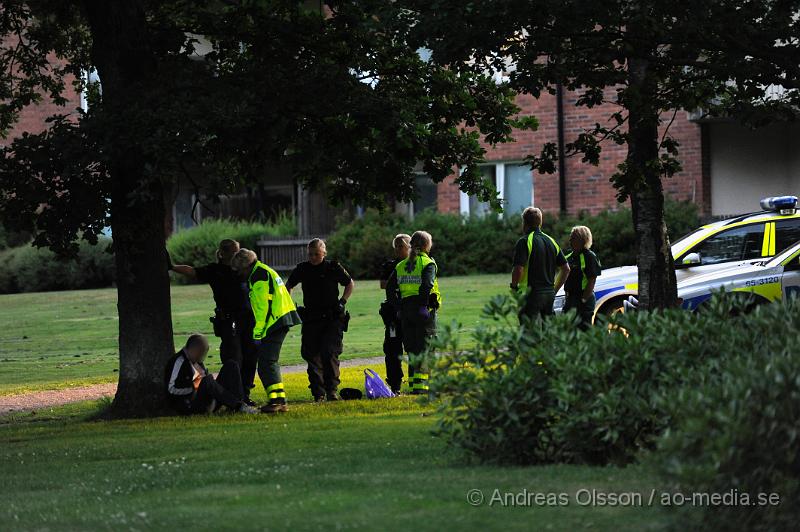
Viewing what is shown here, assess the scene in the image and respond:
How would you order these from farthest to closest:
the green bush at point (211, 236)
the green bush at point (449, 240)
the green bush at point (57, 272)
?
the green bush at point (57, 272), the green bush at point (211, 236), the green bush at point (449, 240)

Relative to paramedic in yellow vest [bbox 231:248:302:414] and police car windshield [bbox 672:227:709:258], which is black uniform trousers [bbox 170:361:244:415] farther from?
police car windshield [bbox 672:227:709:258]

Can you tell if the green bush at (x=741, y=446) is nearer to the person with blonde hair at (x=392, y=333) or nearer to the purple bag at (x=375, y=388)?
the purple bag at (x=375, y=388)

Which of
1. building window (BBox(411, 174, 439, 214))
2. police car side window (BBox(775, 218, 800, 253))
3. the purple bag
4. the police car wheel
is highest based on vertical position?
building window (BBox(411, 174, 439, 214))

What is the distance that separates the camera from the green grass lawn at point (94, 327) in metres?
19.5

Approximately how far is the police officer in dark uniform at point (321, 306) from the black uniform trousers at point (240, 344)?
21.7 inches

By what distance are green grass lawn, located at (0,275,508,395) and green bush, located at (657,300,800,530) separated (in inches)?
496

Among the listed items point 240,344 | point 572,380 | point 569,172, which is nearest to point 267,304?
point 240,344

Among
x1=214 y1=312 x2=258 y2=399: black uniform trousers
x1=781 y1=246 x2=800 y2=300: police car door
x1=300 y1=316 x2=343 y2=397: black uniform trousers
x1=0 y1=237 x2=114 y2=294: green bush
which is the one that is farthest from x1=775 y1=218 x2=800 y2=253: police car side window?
x1=0 y1=237 x2=114 y2=294: green bush

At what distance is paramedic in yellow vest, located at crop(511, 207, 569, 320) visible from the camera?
44.8 ft

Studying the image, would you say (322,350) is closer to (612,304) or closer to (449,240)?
(612,304)

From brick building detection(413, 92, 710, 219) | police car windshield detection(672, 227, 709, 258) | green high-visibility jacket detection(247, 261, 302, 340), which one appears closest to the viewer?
green high-visibility jacket detection(247, 261, 302, 340)

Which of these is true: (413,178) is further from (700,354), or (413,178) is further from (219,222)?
(219,222)

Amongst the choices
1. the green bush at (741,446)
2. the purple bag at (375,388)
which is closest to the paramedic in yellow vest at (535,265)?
the purple bag at (375,388)

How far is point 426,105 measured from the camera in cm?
1289
